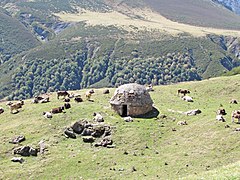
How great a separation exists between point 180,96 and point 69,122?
2168 centimetres

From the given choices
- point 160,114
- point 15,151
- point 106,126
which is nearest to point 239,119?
point 160,114

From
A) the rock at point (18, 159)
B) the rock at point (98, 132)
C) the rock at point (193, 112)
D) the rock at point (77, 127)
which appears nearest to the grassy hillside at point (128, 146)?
the rock at point (18, 159)

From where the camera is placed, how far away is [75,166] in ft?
146

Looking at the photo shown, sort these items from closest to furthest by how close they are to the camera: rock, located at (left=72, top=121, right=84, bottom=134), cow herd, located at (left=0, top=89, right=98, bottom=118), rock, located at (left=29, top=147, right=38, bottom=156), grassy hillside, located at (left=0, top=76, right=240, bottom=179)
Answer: grassy hillside, located at (left=0, top=76, right=240, bottom=179)
rock, located at (left=29, top=147, right=38, bottom=156)
rock, located at (left=72, top=121, right=84, bottom=134)
cow herd, located at (left=0, top=89, right=98, bottom=118)

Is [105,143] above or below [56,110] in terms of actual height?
below

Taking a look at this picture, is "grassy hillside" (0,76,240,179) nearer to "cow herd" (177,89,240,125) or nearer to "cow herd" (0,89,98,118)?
"cow herd" (177,89,240,125)

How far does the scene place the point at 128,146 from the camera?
4862 centimetres

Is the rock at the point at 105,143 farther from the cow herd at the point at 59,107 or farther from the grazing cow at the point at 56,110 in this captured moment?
the grazing cow at the point at 56,110

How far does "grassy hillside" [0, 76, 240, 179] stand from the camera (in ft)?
138

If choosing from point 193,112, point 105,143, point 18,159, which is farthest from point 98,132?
point 193,112

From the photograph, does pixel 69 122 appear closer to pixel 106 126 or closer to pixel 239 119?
pixel 106 126

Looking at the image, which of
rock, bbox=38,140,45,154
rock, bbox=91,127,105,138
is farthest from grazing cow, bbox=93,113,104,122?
rock, bbox=38,140,45,154

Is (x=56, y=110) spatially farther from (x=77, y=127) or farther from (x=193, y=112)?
(x=193, y=112)

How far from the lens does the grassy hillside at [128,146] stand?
138 ft
